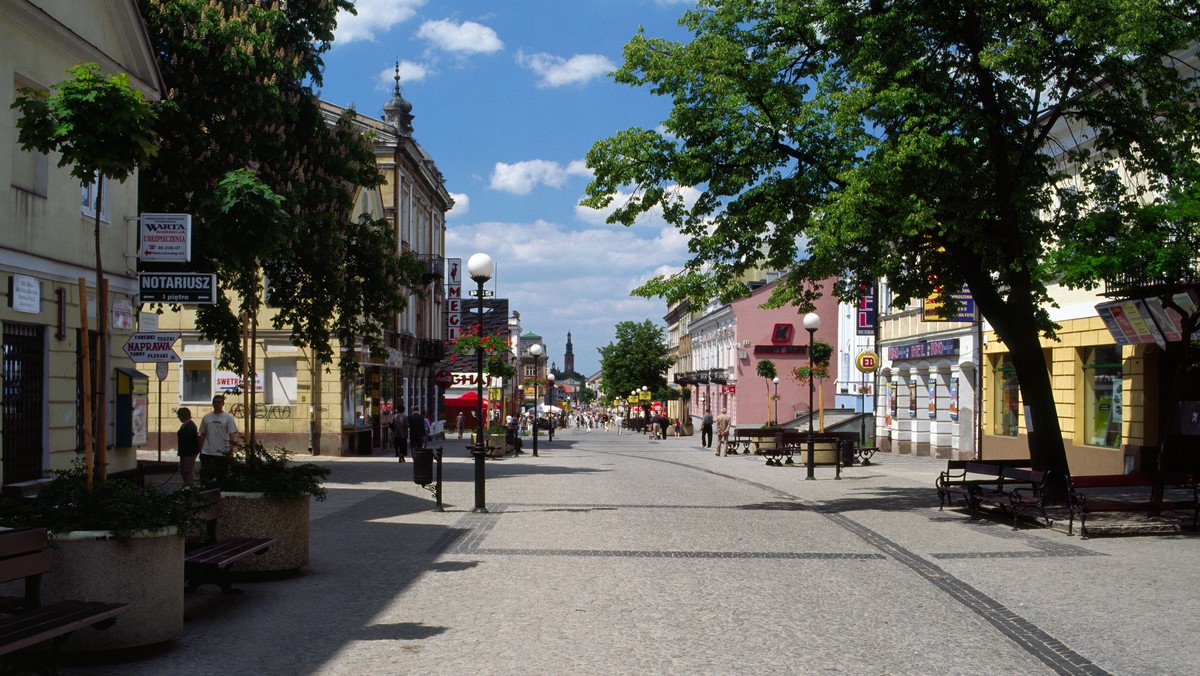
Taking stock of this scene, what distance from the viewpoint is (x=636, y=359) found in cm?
10112

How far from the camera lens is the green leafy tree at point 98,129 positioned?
7766 mm

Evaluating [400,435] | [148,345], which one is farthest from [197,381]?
[148,345]

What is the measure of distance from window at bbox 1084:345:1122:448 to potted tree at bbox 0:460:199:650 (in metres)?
20.2

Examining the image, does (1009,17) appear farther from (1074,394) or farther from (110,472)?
(110,472)

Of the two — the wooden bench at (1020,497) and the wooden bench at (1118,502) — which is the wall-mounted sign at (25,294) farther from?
the wooden bench at (1118,502)

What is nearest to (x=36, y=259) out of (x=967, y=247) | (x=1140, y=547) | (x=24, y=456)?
(x=24, y=456)

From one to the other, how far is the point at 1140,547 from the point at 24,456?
14132mm

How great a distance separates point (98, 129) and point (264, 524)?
153 inches

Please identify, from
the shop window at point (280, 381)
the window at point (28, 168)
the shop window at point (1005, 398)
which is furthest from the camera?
the shop window at point (280, 381)

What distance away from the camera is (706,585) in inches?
397

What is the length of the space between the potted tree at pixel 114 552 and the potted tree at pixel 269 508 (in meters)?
2.47

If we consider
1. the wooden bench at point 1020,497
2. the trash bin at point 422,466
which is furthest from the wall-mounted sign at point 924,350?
the trash bin at point 422,466

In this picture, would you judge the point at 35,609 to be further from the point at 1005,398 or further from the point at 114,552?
the point at 1005,398

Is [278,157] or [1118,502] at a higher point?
[278,157]
